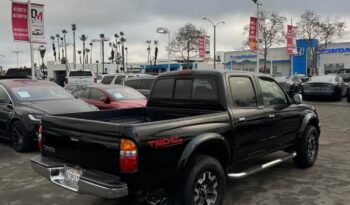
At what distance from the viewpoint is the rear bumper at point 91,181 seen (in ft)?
13.0

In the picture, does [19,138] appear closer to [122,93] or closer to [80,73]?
[122,93]

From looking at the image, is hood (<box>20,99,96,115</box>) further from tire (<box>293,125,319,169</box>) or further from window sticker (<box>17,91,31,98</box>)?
tire (<box>293,125,319,169</box>)

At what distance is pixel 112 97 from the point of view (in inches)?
485

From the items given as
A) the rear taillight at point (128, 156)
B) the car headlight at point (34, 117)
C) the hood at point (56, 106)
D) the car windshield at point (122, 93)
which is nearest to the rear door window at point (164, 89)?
the rear taillight at point (128, 156)

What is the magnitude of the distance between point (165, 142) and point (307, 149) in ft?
12.6

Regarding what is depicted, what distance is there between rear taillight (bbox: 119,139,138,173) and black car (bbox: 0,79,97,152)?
5144mm

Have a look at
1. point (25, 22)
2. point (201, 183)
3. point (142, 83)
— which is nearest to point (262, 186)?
point (201, 183)

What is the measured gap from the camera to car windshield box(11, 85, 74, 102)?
9.39 metres

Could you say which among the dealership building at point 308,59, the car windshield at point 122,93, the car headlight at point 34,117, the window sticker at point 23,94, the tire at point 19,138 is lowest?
the tire at point 19,138

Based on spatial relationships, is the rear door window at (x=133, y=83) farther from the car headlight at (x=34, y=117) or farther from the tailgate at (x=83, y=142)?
the tailgate at (x=83, y=142)

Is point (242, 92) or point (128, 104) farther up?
point (242, 92)

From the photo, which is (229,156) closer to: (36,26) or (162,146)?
(162,146)

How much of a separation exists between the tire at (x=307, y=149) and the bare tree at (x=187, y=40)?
150 ft

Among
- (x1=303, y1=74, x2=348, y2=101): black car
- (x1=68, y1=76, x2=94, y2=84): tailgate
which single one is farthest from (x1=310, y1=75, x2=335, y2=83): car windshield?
(x1=68, y1=76, x2=94, y2=84): tailgate
